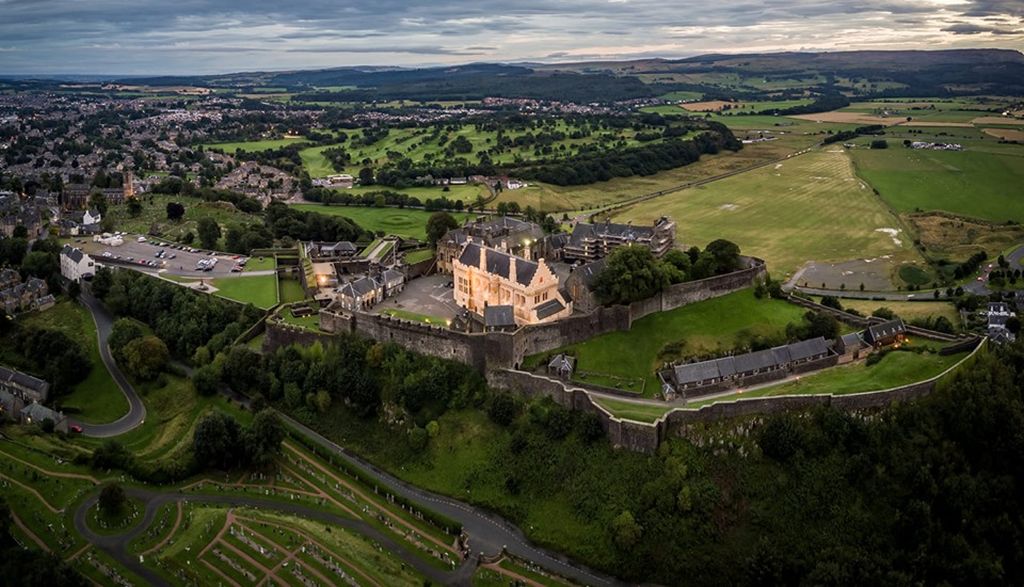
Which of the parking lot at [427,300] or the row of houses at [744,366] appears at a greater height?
the parking lot at [427,300]

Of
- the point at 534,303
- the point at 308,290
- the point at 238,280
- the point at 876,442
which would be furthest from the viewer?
the point at 238,280

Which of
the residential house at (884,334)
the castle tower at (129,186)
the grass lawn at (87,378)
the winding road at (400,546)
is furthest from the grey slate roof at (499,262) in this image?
the castle tower at (129,186)

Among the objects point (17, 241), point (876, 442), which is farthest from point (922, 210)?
point (17, 241)

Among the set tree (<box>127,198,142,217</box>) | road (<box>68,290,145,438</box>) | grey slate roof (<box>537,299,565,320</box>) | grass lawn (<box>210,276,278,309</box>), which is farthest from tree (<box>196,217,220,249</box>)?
grey slate roof (<box>537,299,565,320</box>)

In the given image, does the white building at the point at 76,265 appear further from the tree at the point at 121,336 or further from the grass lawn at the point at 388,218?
the grass lawn at the point at 388,218

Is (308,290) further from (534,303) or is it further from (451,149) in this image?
(451,149)
